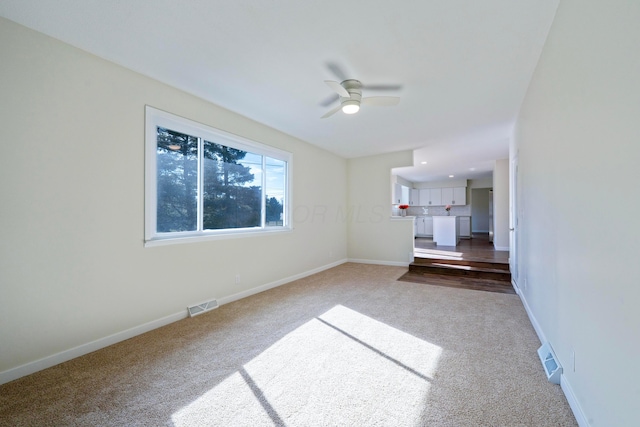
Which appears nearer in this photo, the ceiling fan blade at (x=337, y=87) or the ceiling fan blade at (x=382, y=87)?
the ceiling fan blade at (x=337, y=87)

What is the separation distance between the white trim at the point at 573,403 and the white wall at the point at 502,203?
19.3ft

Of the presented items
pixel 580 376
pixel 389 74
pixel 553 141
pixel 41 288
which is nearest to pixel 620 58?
pixel 553 141

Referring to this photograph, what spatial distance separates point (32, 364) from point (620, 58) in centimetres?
396

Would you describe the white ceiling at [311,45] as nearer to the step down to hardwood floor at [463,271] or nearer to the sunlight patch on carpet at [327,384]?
the sunlight patch on carpet at [327,384]

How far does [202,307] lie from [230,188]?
5.14ft

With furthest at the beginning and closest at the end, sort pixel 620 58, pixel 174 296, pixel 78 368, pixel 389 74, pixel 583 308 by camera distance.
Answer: pixel 174 296 → pixel 389 74 → pixel 78 368 → pixel 583 308 → pixel 620 58

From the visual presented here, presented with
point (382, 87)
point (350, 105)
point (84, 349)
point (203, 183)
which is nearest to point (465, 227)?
point (382, 87)

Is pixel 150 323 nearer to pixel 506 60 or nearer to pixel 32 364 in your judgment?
pixel 32 364

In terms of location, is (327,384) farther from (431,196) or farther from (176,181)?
(431,196)

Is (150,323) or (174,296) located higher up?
(174,296)

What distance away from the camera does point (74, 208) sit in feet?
7.54

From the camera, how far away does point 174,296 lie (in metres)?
3.04

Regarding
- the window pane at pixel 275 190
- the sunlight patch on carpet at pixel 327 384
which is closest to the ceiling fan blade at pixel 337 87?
the window pane at pixel 275 190

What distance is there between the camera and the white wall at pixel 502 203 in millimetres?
6742
